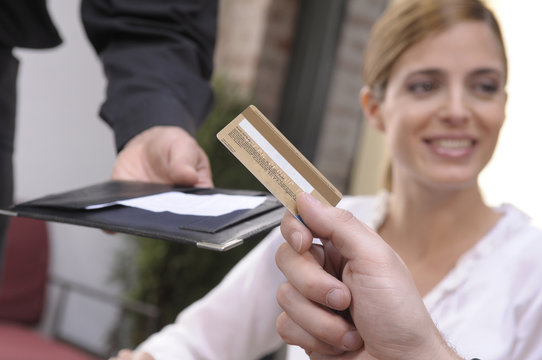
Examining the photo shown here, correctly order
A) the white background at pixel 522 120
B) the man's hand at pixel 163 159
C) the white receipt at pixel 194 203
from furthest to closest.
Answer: the white background at pixel 522 120 < the man's hand at pixel 163 159 < the white receipt at pixel 194 203

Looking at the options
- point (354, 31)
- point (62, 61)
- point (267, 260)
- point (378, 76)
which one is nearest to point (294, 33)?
point (354, 31)

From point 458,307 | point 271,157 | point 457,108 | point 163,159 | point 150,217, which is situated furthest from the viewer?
point 457,108

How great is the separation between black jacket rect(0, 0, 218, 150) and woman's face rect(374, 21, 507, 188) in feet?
1.66

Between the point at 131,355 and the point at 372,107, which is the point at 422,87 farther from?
the point at 131,355

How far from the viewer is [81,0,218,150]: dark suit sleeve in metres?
0.98

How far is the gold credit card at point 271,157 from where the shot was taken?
1.81 ft

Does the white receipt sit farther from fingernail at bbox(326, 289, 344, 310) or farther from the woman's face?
the woman's face

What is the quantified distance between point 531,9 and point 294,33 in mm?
1595

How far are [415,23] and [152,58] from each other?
646 millimetres

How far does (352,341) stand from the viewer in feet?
1.99

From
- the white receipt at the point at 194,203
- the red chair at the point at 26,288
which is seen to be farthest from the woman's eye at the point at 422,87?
the red chair at the point at 26,288

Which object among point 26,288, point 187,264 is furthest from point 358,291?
point 26,288

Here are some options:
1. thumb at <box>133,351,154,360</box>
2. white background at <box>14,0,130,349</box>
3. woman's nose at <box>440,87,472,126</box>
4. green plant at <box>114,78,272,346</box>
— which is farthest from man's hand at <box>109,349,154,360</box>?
white background at <box>14,0,130,349</box>

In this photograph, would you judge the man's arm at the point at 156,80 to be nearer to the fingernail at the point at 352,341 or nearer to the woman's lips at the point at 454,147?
the fingernail at the point at 352,341
